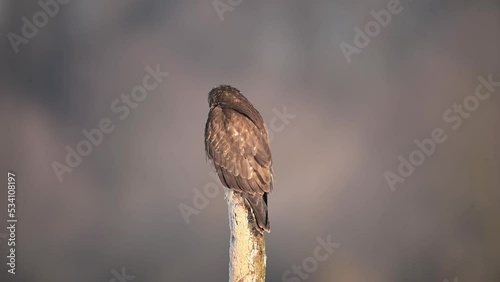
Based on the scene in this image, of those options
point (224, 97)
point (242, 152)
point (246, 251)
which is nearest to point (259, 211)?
point (246, 251)

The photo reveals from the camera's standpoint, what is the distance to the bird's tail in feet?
11.1

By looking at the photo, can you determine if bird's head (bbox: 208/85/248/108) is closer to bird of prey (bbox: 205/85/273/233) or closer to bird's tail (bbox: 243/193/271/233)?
bird of prey (bbox: 205/85/273/233)

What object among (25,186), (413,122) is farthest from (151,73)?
(413,122)

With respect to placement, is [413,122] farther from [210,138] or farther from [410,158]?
[210,138]

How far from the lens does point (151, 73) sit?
514 cm

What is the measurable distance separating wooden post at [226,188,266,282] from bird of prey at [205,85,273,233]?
2.7 inches

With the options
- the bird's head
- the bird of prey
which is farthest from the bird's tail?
the bird's head

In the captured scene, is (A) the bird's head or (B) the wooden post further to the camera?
(A) the bird's head

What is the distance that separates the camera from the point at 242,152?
359 centimetres

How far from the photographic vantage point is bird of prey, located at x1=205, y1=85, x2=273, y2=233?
11.4 feet

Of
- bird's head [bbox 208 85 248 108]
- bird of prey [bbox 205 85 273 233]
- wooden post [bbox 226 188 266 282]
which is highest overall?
bird's head [bbox 208 85 248 108]

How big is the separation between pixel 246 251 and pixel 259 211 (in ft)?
0.87

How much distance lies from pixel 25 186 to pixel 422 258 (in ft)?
12.6

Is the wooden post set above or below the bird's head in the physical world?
below
